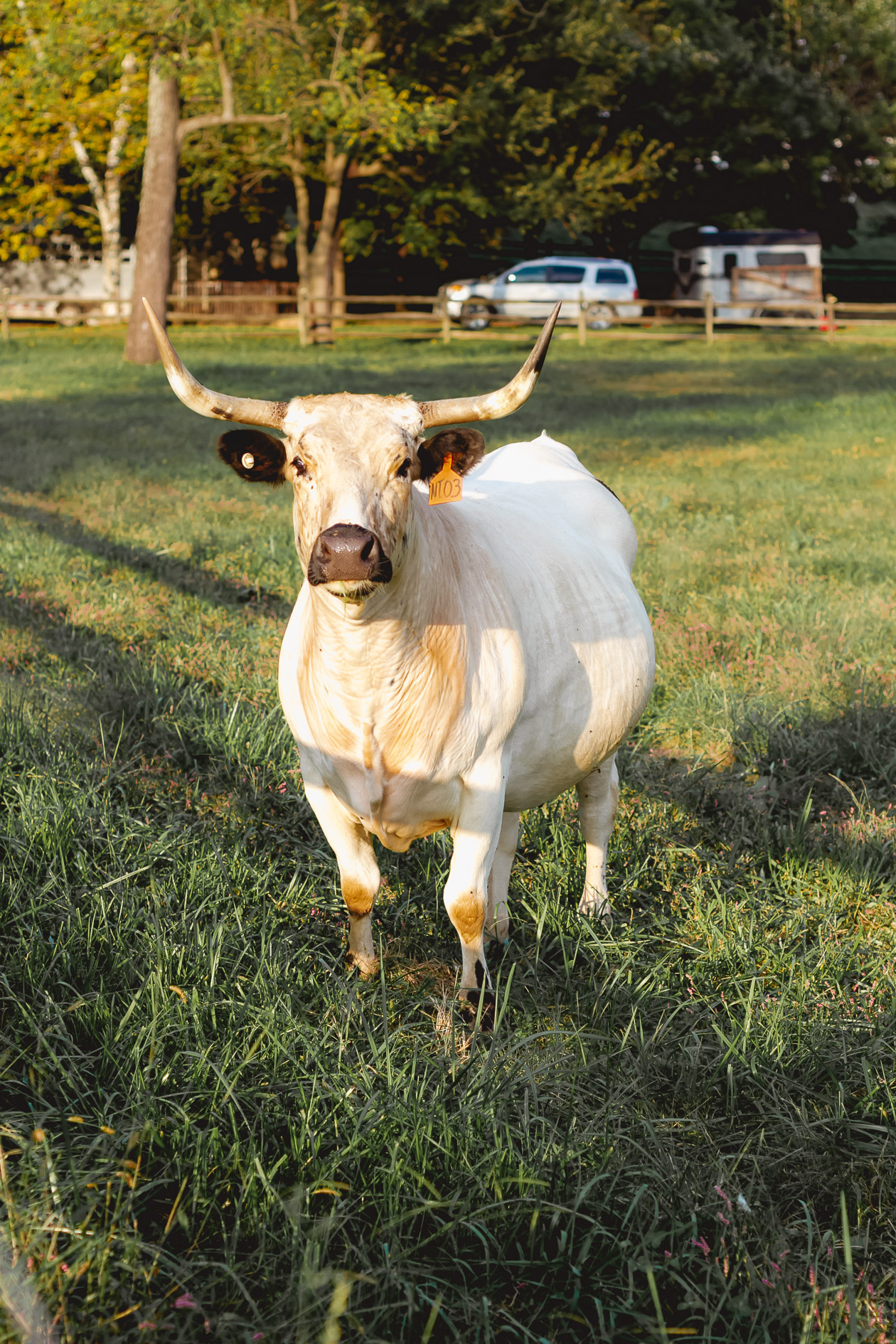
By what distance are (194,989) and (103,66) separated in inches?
1150

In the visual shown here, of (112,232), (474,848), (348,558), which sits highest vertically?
(112,232)

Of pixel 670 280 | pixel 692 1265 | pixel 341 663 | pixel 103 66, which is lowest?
pixel 692 1265

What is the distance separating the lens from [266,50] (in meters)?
23.9

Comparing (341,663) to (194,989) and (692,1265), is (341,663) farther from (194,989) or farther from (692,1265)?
(692,1265)

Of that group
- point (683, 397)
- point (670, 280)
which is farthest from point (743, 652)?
point (670, 280)

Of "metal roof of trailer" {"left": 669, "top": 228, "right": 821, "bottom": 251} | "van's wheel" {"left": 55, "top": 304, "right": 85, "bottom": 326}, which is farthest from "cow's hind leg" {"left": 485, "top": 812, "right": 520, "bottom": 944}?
"metal roof of trailer" {"left": 669, "top": 228, "right": 821, "bottom": 251}

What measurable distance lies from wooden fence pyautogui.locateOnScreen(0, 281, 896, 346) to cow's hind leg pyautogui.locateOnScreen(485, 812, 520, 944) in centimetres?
Answer: 2230

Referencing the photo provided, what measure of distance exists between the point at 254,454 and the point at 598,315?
30.4 m

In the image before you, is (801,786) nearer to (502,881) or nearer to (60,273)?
(502,881)

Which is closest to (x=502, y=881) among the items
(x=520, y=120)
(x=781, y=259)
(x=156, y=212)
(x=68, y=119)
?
(x=156, y=212)

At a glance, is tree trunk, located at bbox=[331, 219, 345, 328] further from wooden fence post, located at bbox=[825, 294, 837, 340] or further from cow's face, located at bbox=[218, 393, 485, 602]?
cow's face, located at bbox=[218, 393, 485, 602]

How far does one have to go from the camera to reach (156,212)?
874 inches

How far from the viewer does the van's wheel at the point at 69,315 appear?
30422 mm

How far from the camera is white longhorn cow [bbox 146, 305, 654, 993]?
3.07 meters
